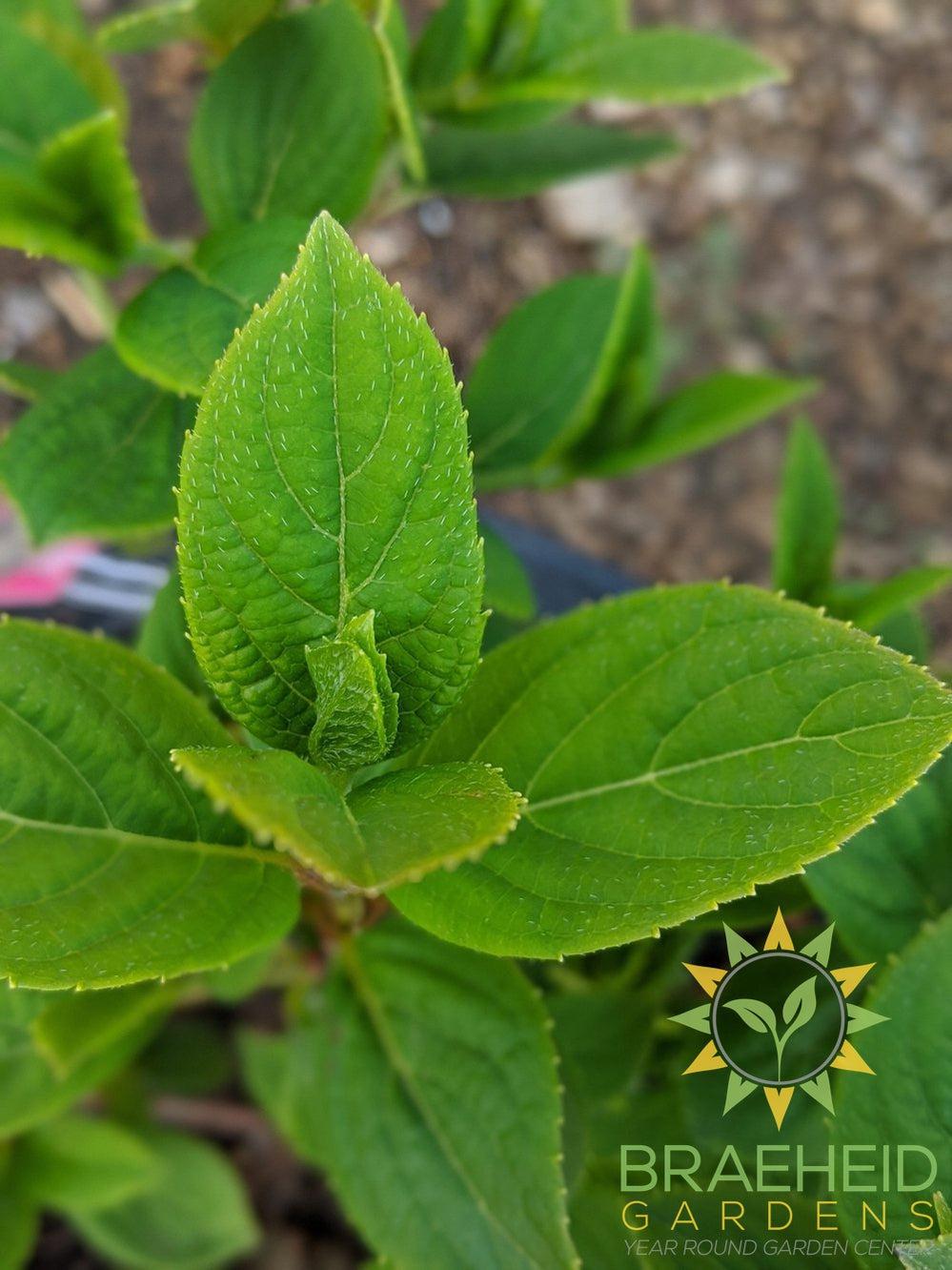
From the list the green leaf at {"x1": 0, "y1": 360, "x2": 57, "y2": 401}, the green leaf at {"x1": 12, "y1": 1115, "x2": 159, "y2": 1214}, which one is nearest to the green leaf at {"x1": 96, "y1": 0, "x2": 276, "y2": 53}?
the green leaf at {"x1": 0, "y1": 360, "x2": 57, "y2": 401}

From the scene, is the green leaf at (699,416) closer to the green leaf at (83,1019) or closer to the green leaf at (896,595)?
the green leaf at (896,595)

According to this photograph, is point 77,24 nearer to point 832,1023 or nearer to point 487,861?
point 487,861

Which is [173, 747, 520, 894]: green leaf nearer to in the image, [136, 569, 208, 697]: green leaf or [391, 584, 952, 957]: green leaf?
[391, 584, 952, 957]: green leaf

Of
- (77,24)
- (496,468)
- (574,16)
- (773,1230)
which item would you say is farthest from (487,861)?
(77,24)

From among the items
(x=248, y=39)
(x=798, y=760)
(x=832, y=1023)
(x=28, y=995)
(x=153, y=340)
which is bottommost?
(x=832, y=1023)

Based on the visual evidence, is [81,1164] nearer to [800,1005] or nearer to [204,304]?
[800,1005]

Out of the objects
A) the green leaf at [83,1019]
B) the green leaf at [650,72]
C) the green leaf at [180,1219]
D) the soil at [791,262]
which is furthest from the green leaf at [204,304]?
the soil at [791,262]
